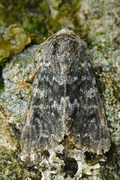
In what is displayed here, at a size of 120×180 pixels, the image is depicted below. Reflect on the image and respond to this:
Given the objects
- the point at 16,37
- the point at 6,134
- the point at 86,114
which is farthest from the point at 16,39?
the point at 86,114

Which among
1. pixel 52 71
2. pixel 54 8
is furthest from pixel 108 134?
pixel 54 8

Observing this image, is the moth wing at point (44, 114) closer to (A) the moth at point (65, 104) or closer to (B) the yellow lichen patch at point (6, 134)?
(A) the moth at point (65, 104)

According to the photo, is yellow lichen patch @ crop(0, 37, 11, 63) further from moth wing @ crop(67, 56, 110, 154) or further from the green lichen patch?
moth wing @ crop(67, 56, 110, 154)

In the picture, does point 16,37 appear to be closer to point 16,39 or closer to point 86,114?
point 16,39

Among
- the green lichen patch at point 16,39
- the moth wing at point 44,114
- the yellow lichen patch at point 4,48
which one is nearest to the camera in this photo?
the moth wing at point 44,114

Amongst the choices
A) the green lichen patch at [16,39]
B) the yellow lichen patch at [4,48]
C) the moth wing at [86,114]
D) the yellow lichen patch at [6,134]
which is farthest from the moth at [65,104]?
the yellow lichen patch at [4,48]

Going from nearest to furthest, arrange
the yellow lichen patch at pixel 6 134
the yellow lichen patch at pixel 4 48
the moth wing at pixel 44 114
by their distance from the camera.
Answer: the moth wing at pixel 44 114 → the yellow lichen patch at pixel 6 134 → the yellow lichen patch at pixel 4 48

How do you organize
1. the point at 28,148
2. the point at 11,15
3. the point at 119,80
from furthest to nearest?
the point at 11,15 → the point at 119,80 → the point at 28,148

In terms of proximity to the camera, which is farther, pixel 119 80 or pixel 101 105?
pixel 119 80

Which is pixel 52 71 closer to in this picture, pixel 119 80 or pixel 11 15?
pixel 119 80
